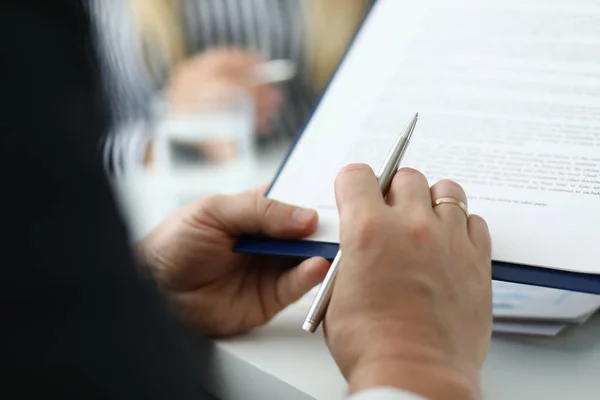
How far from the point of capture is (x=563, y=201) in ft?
1.47

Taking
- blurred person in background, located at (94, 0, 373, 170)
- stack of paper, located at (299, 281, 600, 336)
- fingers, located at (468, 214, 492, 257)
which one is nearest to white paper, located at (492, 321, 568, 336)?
stack of paper, located at (299, 281, 600, 336)

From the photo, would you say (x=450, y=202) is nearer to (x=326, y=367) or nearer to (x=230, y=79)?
(x=326, y=367)

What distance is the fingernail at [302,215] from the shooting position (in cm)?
47

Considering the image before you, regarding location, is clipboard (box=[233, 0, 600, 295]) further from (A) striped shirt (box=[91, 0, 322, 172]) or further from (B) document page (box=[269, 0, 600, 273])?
(A) striped shirt (box=[91, 0, 322, 172])

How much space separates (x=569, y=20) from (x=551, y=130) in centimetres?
10

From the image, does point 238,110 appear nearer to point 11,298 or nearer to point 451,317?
point 451,317

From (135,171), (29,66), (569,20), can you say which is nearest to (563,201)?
(569,20)

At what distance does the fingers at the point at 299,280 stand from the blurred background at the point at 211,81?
446 millimetres

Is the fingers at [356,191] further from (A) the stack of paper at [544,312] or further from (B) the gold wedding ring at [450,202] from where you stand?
(A) the stack of paper at [544,312]

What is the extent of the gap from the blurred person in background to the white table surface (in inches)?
31.0

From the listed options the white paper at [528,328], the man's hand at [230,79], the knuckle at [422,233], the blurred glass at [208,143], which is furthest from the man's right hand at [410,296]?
the man's hand at [230,79]

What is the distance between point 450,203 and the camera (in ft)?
1.39

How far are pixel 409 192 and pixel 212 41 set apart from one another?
1.23m

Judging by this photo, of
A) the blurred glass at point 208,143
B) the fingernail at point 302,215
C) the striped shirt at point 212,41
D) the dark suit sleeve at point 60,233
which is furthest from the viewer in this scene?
the striped shirt at point 212,41
